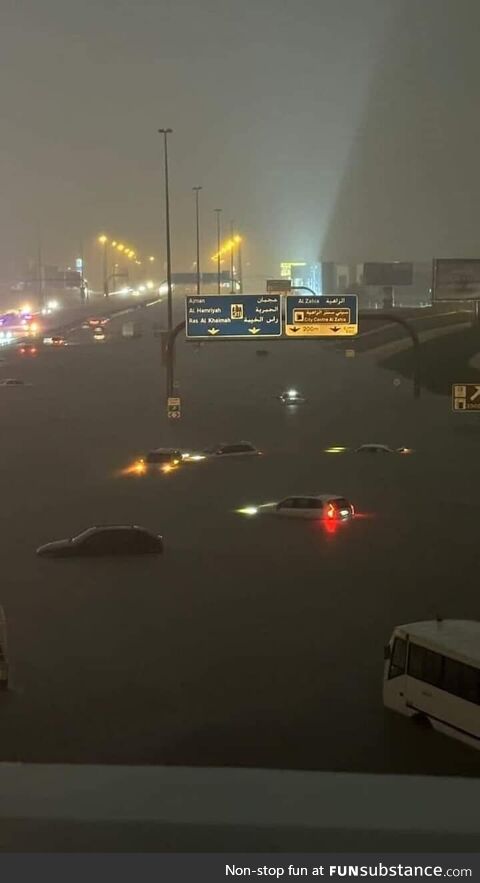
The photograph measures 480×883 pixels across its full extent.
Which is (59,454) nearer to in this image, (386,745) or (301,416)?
(301,416)

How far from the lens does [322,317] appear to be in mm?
21578

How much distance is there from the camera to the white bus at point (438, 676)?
630 centimetres

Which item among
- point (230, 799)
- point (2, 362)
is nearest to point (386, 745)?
point (230, 799)

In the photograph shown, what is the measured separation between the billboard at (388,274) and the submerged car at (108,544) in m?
42.9

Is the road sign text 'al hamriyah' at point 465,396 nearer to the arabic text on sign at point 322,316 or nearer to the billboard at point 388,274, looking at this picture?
the arabic text on sign at point 322,316

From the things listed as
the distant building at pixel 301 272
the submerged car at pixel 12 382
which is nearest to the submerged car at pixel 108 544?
the submerged car at pixel 12 382

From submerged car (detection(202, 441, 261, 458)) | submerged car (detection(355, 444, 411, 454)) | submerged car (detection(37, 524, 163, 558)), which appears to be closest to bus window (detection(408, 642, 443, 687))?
submerged car (detection(37, 524, 163, 558))

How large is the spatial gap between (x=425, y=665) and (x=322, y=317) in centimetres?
1541

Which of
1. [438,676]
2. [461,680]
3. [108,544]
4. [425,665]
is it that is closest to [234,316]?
[108,544]

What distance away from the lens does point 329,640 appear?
8938mm

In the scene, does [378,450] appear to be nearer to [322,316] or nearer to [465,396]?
[322,316]

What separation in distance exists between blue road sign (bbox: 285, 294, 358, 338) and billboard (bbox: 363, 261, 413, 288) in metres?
33.1

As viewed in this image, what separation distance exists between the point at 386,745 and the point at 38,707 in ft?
8.12

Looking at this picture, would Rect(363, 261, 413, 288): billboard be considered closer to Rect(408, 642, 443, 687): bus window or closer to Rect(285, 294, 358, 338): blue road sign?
Rect(285, 294, 358, 338): blue road sign
